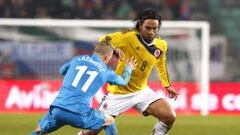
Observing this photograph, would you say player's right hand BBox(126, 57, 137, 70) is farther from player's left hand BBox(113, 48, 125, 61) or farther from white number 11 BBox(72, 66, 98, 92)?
white number 11 BBox(72, 66, 98, 92)

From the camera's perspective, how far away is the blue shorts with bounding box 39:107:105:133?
8578 millimetres

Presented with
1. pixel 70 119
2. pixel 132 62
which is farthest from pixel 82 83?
pixel 132 62

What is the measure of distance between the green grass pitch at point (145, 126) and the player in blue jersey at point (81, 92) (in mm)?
3914

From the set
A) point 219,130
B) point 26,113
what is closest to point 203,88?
point 26,113

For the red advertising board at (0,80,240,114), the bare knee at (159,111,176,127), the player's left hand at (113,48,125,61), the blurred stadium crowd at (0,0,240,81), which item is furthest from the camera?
the blurred stadium crowd at (0,0,240,81)

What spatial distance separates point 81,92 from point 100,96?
10.3 meters

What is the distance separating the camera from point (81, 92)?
8578 mm

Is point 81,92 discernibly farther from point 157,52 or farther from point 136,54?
point 157,52

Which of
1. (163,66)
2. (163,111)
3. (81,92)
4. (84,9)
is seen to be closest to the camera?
(81,92)

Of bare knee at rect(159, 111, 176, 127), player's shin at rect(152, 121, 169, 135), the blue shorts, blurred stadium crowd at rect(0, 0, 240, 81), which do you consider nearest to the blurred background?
blurred stadium crowd at rect(0, 0, 240, 81)

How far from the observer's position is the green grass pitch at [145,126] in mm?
13086

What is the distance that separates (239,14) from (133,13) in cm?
425

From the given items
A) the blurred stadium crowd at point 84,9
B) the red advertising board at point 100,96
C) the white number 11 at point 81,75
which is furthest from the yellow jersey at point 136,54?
the blurred stadium crowd at point 84,9

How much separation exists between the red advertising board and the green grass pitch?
5.49ft
